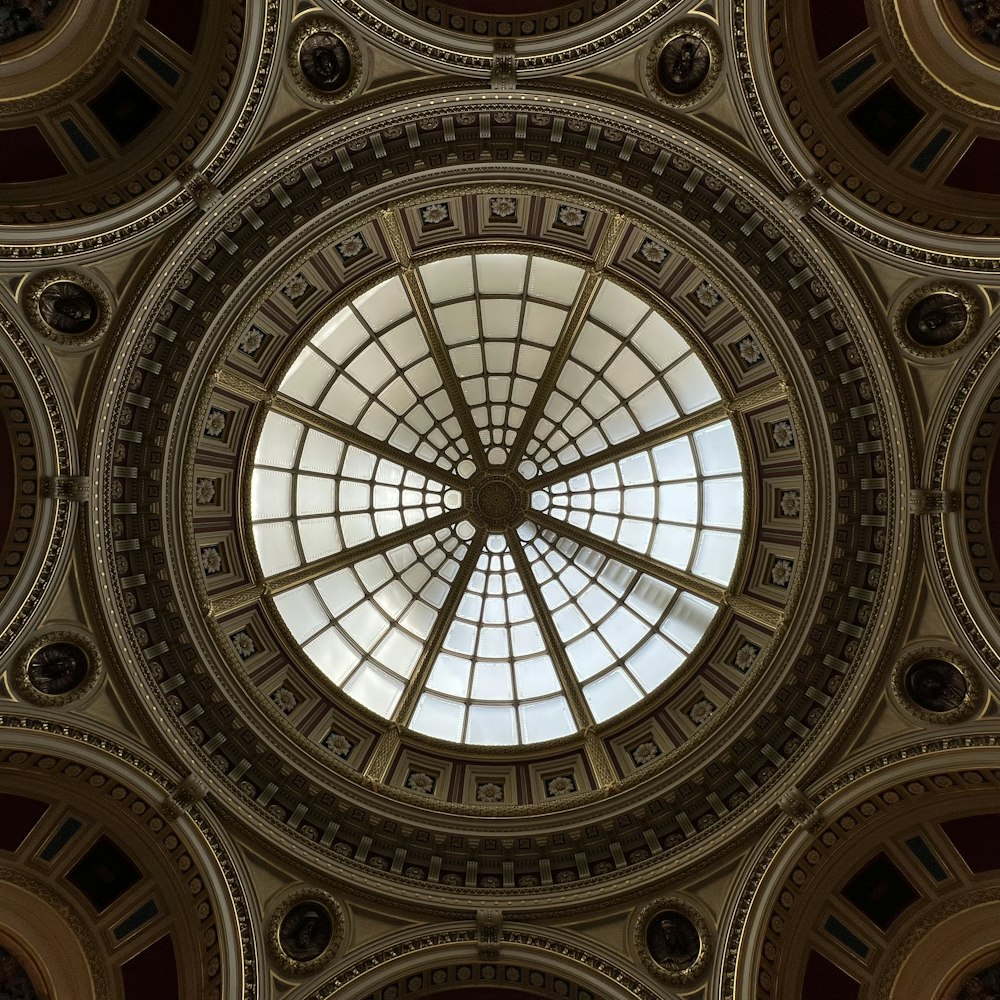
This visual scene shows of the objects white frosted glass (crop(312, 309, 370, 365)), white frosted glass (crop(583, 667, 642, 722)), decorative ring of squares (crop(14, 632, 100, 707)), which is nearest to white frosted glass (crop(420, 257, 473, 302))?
white frosted glass (crop(312, 309, 370, 365))

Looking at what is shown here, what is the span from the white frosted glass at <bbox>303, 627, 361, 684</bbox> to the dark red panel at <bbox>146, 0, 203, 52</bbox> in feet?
35.4

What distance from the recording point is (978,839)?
471 inches

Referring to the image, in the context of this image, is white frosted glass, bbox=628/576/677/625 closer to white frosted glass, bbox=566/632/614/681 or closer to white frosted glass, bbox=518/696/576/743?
white frosted glass, bbox=566/632/614/681

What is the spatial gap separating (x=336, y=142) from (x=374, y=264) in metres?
2.80

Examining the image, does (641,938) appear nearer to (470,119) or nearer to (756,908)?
(756,908)

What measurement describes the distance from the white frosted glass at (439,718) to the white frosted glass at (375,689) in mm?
562

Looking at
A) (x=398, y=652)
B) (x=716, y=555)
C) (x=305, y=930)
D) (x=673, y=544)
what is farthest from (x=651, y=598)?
(x=305, y=930)

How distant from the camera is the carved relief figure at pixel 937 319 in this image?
11766 mm

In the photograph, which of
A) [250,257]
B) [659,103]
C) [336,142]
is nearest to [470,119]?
[336,142]

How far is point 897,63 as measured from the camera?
11.0 meters

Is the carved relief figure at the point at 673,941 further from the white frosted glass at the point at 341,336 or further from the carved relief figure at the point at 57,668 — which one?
the white frosted glass at the point at 341,336

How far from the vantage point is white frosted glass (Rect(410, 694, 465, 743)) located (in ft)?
54.5

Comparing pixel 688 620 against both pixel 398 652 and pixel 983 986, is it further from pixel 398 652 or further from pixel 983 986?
pixel 983 986

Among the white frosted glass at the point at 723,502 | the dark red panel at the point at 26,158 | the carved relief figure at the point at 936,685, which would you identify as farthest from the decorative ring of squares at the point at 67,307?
the carved relief figure at the point at 936,685
